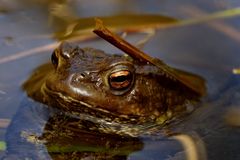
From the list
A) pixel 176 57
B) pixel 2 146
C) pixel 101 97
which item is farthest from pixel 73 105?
pixel 176 57

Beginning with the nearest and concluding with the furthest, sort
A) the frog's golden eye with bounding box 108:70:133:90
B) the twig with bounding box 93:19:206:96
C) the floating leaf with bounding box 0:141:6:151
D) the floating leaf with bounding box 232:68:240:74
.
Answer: the twig with bounding box 93:19:206:96 < the floating leaf with bounding box 0:141:6:151 < the frog's golden eye with bounding box 108:70:133:90 < the floating leaf with bounding box 232:68:240:74

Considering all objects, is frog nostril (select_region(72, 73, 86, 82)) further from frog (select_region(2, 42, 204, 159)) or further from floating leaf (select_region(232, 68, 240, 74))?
floating leaf (select_region(232, 68, 240, 74))

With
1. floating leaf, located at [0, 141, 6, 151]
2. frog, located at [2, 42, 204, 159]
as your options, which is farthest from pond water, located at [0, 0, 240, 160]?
frog, located at [2, 42, 204, 159]

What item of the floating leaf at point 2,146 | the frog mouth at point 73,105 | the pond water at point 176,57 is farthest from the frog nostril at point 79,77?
the floating leaf at point 2,146

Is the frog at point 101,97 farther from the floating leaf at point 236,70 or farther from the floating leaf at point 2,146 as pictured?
the floating leaf at point 236,70

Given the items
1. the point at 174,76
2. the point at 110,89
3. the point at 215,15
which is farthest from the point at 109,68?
the point at 215,15

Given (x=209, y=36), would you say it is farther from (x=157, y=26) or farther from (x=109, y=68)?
(x=109, y=68)

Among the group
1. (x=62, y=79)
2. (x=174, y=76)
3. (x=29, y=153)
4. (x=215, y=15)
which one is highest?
(x=215, y=15)
